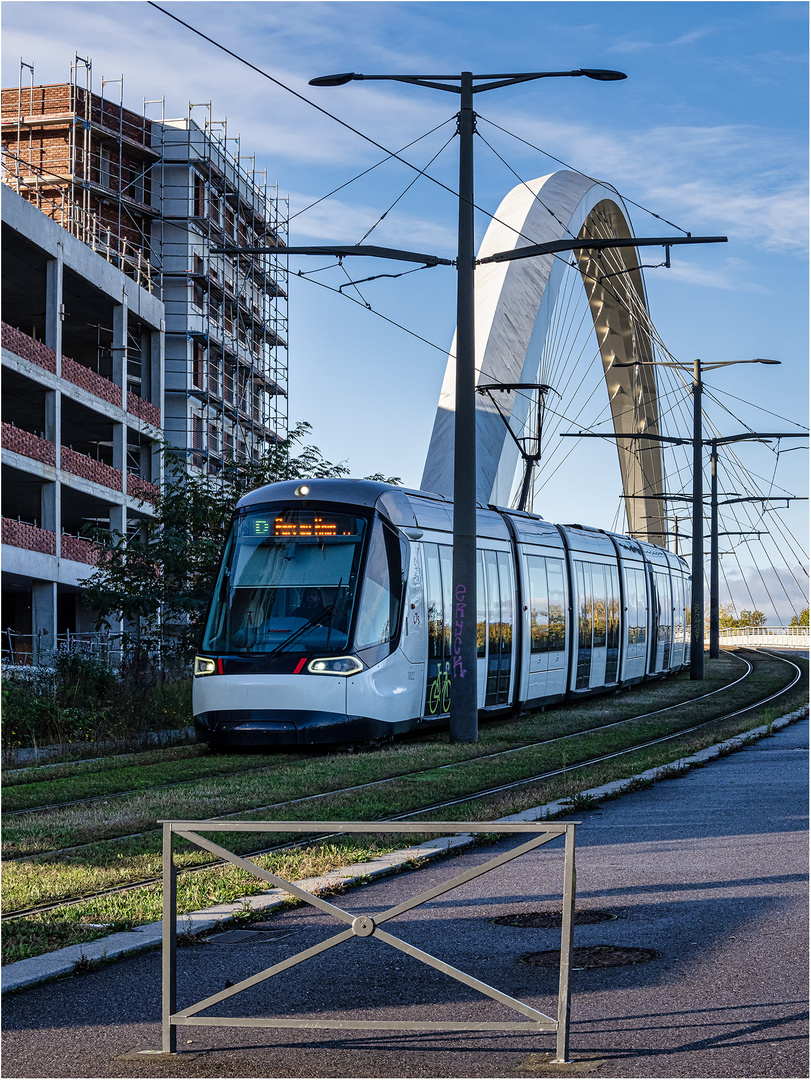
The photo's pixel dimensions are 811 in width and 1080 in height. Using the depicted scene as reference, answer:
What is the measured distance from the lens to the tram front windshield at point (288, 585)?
56.1 ft

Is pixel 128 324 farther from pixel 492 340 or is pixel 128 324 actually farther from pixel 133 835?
pixel 133 835

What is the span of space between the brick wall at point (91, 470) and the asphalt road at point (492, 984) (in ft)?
120

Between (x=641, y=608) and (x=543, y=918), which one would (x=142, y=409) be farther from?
(x=543, y=918)

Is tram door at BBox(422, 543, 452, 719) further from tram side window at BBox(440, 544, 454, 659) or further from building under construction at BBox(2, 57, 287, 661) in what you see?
building under construction at BBox(2, 57, 287, 661)

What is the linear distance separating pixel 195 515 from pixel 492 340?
Answer: 20.2 meters

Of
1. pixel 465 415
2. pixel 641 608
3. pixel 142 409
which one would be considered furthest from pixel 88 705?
pixel 142 409

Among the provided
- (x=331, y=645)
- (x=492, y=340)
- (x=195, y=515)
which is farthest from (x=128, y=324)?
(x=331, y=645)

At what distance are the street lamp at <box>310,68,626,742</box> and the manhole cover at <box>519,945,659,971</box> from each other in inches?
476

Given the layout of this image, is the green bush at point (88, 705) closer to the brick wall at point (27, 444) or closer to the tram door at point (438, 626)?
the tram door at point (438, 626)

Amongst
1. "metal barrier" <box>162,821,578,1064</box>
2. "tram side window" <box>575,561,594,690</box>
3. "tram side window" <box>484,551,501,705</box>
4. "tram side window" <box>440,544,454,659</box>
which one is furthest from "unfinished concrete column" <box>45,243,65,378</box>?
"metal barrier" <box>162,821,578,1064</box>

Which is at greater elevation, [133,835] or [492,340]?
[492,340]

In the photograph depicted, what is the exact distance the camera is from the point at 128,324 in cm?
5341

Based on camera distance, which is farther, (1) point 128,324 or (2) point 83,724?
(1) point 128,324

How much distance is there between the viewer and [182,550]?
2523 centimetres
